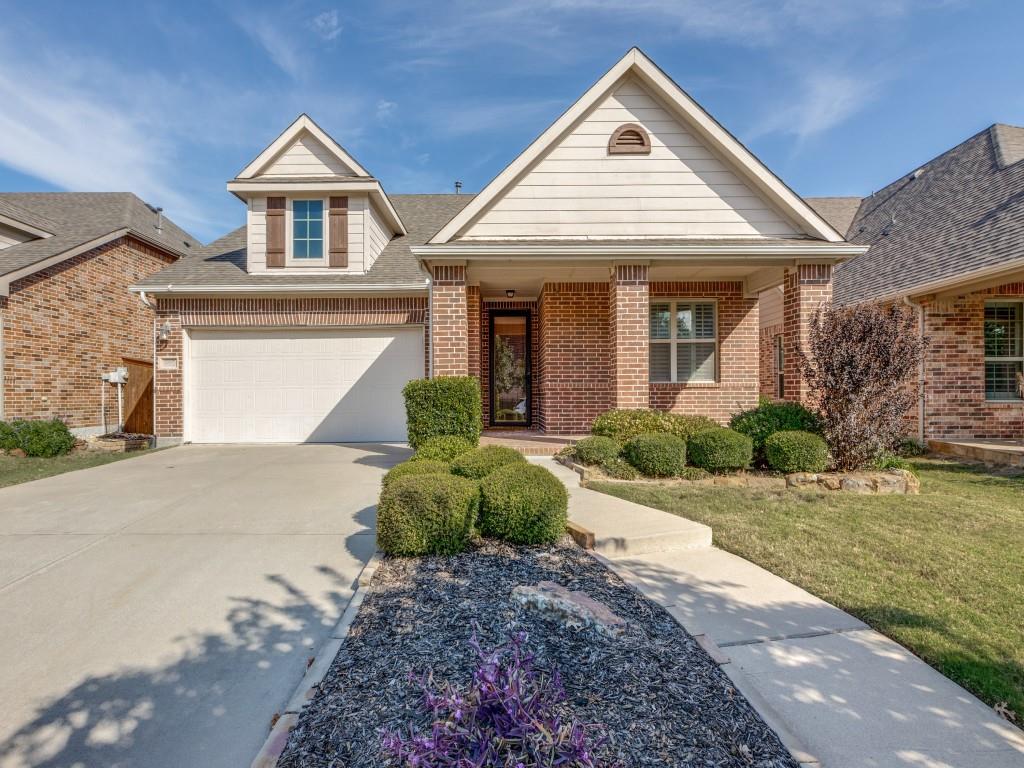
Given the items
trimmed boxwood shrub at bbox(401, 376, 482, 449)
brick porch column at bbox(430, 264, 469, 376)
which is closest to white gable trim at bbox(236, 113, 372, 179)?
brick porch column at bbox(430, 264, 469, 376)

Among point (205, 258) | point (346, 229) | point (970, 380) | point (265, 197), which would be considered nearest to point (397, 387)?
point (346, 229)

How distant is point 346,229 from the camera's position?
10625mm

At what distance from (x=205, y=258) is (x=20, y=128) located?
4.21 meters

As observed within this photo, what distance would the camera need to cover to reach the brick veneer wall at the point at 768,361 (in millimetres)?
12036

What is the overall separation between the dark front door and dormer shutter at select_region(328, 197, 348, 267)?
3648mm

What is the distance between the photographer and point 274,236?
10.5m

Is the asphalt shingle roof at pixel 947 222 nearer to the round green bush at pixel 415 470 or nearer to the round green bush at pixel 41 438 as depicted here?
the round green bush at pixel 415 470

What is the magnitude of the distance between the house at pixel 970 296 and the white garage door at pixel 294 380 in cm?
992

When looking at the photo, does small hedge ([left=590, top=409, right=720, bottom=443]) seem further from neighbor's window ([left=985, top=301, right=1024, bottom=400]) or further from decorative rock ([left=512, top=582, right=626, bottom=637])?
neighbor's window ([left=985, top=301, right=1024, bottom=400])

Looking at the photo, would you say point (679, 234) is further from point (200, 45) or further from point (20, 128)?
point (20, 128)

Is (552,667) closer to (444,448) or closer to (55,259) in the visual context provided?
(444,448)

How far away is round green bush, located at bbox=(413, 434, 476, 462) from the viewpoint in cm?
604

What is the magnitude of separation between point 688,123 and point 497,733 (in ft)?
29.6

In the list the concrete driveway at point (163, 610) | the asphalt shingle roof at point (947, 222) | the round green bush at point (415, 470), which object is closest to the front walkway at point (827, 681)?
the round green bush at point (415, 470)
